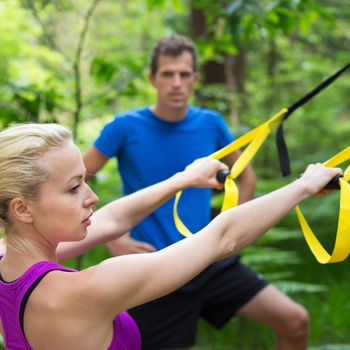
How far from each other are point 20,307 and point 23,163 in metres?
0.41

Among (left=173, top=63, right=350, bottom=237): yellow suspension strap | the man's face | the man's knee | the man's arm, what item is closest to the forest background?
the man's face

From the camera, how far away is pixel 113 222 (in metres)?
2.42

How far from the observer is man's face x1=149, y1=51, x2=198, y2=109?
3803 mm

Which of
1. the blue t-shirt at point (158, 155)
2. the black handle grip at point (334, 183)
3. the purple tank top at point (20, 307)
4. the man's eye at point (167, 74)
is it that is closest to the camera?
the purple tank top at point (20, 307)

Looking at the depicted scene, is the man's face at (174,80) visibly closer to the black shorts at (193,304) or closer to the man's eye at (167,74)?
the man's eye at (167,74)

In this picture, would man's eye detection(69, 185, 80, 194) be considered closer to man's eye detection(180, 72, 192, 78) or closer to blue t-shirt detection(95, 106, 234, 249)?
blue t-shirt detection(95, 106, 234, 249)

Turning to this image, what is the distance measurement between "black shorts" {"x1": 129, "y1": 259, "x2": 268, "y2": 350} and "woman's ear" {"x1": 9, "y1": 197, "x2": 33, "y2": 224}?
1.94 m

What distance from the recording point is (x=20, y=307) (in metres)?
1.73

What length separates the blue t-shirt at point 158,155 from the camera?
3639 millimetres

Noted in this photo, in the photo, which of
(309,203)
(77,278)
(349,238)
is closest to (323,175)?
(349,238)

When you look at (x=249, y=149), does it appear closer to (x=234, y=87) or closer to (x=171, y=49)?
(x=171, y=49)

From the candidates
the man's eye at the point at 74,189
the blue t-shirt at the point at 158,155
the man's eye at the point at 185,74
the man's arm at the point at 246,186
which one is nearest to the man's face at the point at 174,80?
the man's eye at the point at 185,74

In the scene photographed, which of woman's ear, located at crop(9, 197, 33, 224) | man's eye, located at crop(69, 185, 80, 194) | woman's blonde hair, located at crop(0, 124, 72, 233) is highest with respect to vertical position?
woman's blonde hair, located at crop(0, 124, 72, 233)

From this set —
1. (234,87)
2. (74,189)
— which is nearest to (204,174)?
(74,189)
